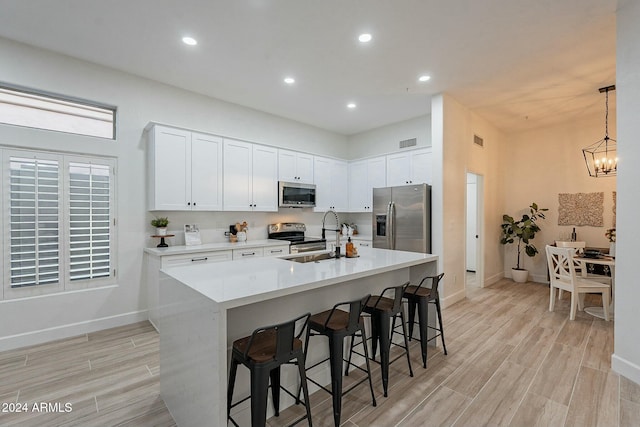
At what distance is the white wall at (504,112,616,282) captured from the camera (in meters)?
5.28

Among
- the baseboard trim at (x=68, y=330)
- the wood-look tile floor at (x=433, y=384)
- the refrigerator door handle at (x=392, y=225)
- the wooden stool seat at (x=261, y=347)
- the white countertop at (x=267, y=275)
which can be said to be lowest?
the wood-look tile floor at (x=433, y=384)

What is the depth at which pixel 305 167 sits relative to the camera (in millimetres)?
5438

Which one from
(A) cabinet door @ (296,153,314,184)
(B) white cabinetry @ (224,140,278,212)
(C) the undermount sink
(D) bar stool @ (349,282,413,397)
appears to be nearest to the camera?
(D) bar stool @ (349,282,413,397)

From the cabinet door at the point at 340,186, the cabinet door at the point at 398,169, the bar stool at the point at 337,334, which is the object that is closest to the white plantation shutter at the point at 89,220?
the bar stool at the point at 337,334

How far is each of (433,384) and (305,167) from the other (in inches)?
156

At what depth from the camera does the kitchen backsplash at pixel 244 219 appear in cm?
418

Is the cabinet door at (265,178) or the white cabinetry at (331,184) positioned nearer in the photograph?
the cabinet door at (265,178)

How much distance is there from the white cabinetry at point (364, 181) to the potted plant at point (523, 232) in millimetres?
2749

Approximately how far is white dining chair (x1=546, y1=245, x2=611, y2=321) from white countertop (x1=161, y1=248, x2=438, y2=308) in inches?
99.2

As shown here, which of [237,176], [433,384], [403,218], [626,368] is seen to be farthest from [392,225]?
[626,368]

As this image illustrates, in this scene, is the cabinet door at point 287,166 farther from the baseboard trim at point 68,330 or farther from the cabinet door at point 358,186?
the baseboard trim at point 68,330

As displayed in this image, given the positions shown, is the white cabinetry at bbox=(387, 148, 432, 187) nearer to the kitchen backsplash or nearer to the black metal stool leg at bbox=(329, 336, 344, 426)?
the kitchen backsplash


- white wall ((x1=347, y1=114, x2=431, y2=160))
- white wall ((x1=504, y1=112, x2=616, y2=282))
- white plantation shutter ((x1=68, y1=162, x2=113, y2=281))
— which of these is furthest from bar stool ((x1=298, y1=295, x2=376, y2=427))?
white wall ((x1=504, y1=112, x2=616, y2=282))

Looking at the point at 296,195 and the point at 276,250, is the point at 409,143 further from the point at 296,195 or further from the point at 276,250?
the point at 276,250
